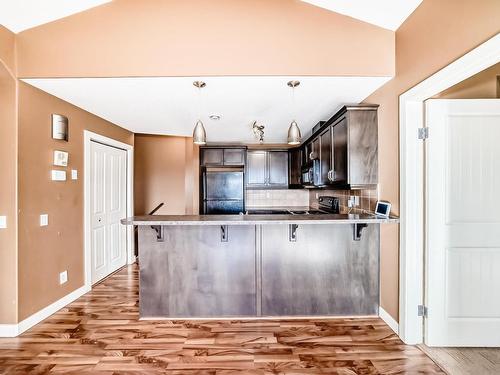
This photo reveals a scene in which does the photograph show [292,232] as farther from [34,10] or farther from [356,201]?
[34,10]

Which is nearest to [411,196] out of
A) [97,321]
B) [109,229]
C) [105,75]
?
[105,75]

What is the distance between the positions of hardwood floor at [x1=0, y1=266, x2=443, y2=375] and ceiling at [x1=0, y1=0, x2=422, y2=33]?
2.69 metres

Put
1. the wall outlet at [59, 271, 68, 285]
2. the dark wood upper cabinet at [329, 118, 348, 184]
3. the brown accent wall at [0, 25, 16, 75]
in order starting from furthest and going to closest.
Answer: the wall outlet at [59, 271, 68, 285] < the dark wood upper cabinet at [329, 118, 348, 184] < the brown accent wall at [0, 25, 16, 75]

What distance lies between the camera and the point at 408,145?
2217mm

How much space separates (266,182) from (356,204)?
2.57 m

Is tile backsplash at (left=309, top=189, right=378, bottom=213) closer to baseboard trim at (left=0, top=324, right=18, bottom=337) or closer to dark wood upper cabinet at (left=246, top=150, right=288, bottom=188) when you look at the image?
dark wood upper cabinet at (left=246, top=150, right=288, bottom=188)

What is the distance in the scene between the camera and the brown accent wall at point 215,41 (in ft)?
7.87

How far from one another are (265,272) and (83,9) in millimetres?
2901

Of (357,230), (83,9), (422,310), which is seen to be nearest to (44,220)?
(83,9)

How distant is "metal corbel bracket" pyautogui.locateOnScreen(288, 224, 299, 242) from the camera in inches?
106

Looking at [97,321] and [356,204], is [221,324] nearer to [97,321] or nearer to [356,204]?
[97,321]

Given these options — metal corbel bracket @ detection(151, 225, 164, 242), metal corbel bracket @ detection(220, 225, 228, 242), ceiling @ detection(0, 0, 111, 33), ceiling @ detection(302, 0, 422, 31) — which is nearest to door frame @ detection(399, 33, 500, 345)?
ceiling @ detection(302, 0, 422, 31)

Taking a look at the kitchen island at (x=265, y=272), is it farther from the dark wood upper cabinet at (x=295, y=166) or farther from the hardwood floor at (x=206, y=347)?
the dark wood upper cabinet at (x=295, y=166)

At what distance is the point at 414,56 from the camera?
215cm
